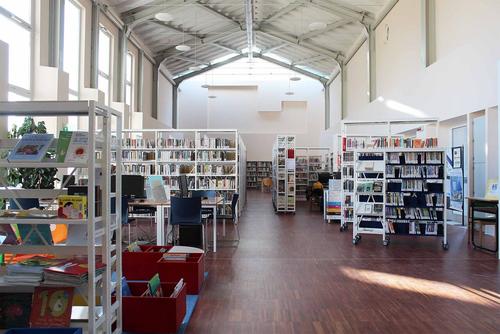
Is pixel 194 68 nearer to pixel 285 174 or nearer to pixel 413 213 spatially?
pixel 285 174

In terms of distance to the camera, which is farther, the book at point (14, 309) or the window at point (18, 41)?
the window at point (18, 41)

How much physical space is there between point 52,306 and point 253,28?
1433 cm

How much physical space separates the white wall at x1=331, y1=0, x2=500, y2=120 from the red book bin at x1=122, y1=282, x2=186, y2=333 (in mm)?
6081

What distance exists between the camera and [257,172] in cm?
2338

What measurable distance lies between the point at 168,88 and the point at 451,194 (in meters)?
13.8

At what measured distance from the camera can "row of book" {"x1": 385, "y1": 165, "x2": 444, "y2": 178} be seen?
6.23 metres

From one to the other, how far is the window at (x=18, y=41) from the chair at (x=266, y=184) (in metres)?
14.9

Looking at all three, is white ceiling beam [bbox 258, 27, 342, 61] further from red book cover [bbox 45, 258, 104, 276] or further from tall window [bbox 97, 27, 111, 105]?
red book cover [bbox 45, 258, 104, 276]

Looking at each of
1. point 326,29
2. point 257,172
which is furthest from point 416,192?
point 257,172

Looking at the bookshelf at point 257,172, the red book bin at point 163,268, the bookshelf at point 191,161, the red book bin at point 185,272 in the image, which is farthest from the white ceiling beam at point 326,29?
the red book bin at point 185,272

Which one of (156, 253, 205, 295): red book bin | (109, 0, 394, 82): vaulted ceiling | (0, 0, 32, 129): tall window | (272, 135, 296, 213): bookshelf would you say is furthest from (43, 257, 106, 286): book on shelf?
(109, 0, 394, 82): vaulted ceiling

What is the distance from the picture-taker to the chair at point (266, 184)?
21.4 meters

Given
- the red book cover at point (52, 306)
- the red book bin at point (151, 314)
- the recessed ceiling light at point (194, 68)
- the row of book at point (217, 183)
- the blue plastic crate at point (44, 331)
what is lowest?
the red book bin at point (151, 314)

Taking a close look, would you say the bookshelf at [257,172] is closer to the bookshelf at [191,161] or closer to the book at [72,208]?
the bookshelf at [191,161]
